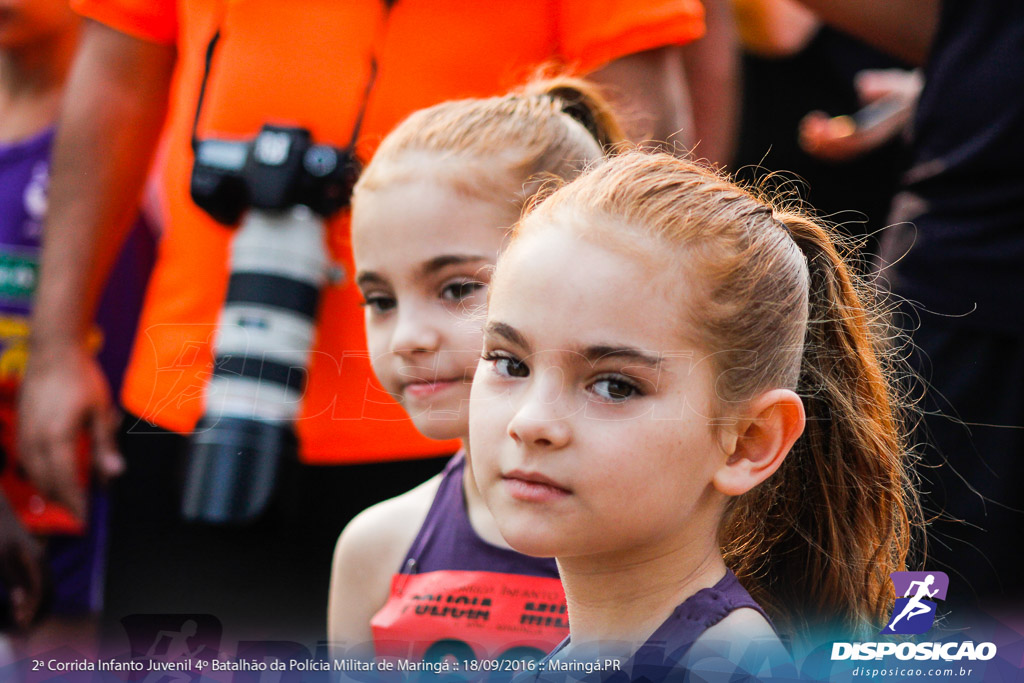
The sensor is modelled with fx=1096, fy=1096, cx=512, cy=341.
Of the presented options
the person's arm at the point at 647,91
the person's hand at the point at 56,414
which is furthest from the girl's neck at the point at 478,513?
the person's hand at the point at 56,414

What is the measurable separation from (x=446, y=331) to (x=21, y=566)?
0.88 meters

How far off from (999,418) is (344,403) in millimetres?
769

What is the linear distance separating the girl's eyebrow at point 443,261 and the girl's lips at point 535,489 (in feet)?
0.94

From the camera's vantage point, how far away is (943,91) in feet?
4.45

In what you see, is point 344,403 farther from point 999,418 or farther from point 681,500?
point 999,418

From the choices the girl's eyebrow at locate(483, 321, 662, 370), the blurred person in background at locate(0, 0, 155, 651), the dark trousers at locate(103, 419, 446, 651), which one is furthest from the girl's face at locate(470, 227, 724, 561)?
the blurred person in background at locate(0, 0, 155, 651)

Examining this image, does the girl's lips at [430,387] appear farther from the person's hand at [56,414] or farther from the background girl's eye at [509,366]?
the person's hand at [56,414]

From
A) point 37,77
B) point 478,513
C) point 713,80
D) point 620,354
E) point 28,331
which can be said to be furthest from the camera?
point 37,77

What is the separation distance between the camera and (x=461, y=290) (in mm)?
1014

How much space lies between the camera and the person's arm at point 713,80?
1543mm

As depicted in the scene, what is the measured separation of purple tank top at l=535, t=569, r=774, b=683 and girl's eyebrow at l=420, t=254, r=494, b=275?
1.22 feet

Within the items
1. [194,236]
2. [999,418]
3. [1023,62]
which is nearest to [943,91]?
[1023,62]

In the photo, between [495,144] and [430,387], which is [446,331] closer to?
[430,387]

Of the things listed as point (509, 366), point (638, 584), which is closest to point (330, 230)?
point (509, 366)
